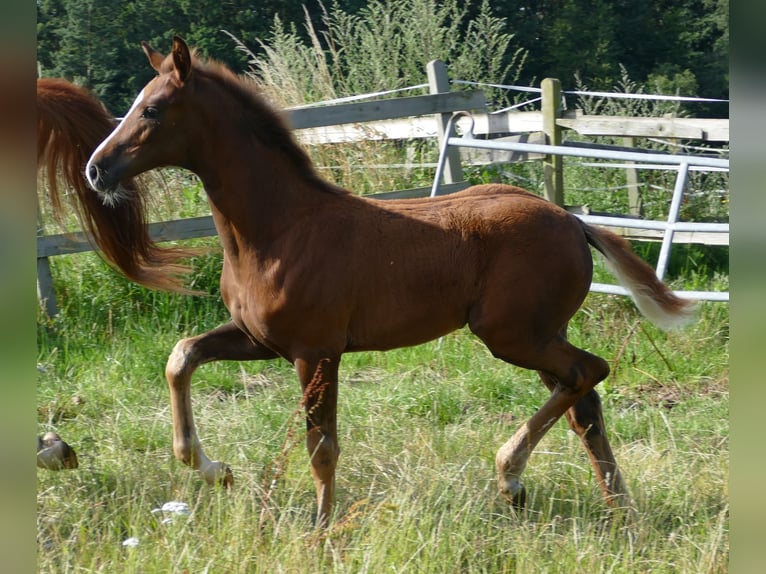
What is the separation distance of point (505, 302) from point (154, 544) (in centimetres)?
180

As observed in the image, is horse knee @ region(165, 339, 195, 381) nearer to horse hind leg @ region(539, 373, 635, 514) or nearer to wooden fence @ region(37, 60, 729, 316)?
horse hind leg @ region(539, 373, 635, 514)

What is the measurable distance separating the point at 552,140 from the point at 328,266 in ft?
16.4

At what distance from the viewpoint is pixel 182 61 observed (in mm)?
3893

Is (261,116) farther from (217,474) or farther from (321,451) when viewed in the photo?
(217,474)

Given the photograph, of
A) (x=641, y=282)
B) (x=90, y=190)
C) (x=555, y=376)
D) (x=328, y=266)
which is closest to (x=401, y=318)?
(x=328, y=266)

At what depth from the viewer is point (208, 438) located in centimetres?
481

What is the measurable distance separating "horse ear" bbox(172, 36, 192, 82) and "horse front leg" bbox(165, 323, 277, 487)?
3.81ft

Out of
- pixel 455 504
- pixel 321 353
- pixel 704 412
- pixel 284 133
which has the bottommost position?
pixel 704 412

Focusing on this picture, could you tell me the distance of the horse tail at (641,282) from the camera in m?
4.46

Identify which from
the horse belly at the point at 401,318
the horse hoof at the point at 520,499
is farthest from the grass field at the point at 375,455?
the horse belly at the point at 401,318

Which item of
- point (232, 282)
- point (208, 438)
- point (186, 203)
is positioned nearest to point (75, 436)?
point (208, 438)

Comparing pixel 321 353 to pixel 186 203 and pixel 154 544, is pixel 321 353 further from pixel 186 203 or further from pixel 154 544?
pixel 186 203

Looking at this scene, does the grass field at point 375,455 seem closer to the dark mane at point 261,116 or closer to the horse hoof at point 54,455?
the horse hoof at point 54,455

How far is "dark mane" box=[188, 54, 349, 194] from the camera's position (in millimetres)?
4098
